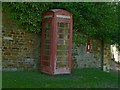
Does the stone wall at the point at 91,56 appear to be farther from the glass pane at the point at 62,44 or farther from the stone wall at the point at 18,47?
the stone wall at the point at 18,47

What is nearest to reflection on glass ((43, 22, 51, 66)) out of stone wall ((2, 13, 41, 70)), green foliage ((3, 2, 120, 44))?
green foliage ((3, 2, 120, 44))

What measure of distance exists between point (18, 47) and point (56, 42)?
1609 mm

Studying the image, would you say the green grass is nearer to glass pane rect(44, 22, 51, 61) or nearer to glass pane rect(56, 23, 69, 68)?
glass pane rect(56, 23, 69, 68)

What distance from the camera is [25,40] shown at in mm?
9789

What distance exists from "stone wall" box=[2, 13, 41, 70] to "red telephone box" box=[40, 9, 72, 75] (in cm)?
51

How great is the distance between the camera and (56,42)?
902cm

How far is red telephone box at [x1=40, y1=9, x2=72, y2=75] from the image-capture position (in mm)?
8984

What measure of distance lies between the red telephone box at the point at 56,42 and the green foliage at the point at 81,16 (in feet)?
1.47

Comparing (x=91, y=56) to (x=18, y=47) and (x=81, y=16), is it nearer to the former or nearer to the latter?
(x=81, y=16)

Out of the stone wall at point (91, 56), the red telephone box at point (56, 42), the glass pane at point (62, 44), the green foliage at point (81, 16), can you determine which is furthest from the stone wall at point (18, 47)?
the stone wall at point (91, 56)

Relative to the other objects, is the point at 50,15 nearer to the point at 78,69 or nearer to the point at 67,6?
the point at 67,6

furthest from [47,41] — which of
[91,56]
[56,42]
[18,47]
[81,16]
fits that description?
[91,56]

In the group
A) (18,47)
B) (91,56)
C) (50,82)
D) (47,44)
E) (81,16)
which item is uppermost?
(81,16)

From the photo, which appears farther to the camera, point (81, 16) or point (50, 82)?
point (81, 16)
